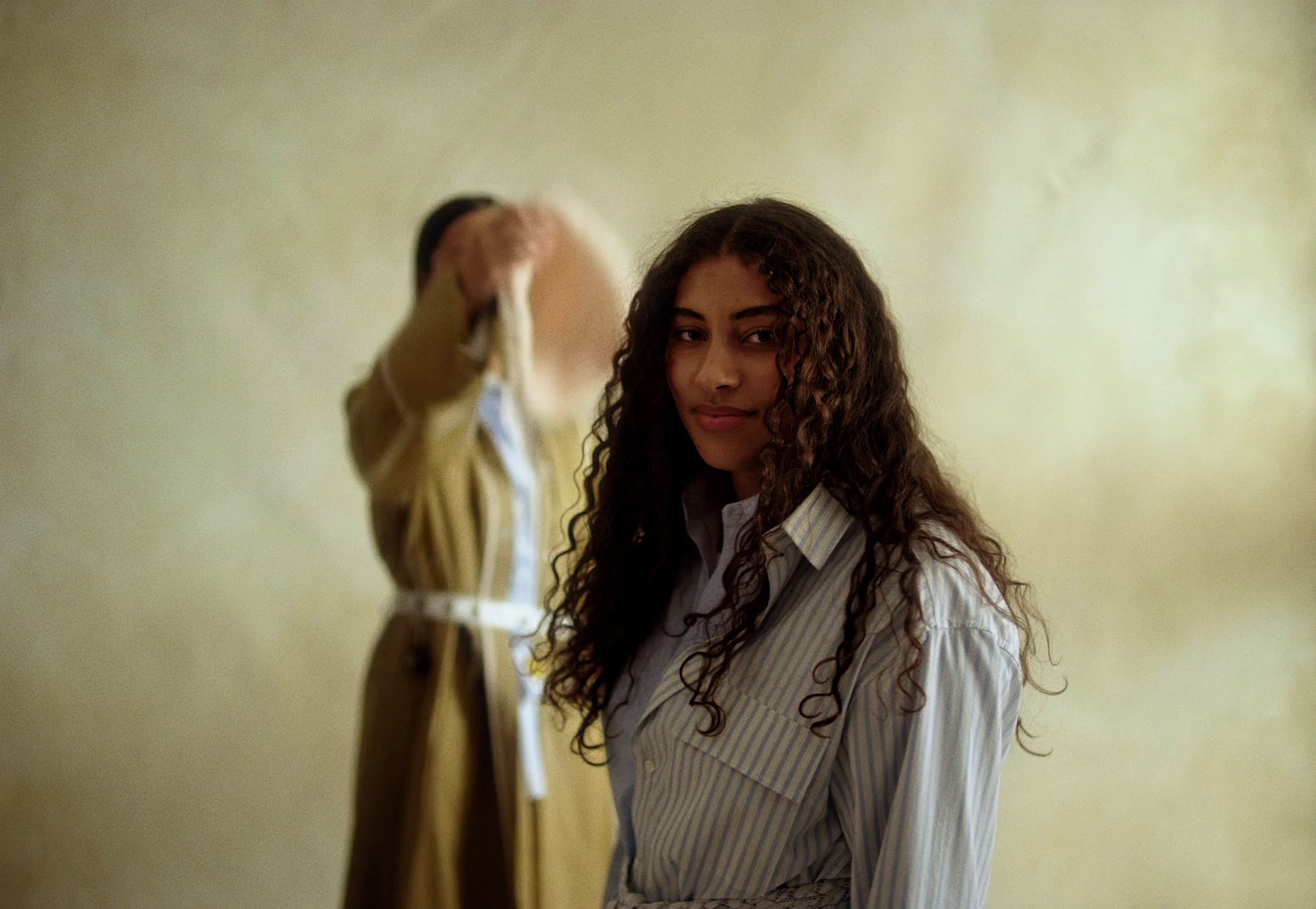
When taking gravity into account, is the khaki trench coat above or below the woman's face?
below

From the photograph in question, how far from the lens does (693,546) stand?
1.21 m

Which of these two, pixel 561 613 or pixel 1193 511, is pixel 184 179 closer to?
pixel 561 613

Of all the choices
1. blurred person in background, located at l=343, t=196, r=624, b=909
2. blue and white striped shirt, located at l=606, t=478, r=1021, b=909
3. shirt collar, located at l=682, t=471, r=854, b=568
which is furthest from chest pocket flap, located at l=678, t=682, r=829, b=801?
blurred person in background, located at l=343, t=196, r=624, b=909

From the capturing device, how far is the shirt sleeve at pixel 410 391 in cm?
150

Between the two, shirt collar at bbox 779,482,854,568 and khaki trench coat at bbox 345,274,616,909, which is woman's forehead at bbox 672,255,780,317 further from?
khaki trench coat at bbox 345,274,616,909

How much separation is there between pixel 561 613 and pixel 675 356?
334 mm

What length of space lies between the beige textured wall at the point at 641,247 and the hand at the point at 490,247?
2.3 inches

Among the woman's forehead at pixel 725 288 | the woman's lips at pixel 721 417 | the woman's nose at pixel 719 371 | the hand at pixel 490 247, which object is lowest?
the woman's lips at pixel 721 417

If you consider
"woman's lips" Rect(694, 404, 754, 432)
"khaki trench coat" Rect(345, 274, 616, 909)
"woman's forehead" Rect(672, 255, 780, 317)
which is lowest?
"khaki trench coat" Rect(345, 274, 616, 909)

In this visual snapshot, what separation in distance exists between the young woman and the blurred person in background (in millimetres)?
344

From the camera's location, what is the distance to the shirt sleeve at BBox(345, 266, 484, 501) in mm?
1496

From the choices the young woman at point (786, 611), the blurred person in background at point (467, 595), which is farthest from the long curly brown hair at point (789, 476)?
the blurred person in background at point (467, 595)

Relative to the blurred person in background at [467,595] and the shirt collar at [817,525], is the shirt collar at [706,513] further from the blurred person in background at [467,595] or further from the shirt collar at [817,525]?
the blurred person in background at [467,595]

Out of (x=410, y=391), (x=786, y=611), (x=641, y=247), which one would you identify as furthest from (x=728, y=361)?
(x=641, y=247)
